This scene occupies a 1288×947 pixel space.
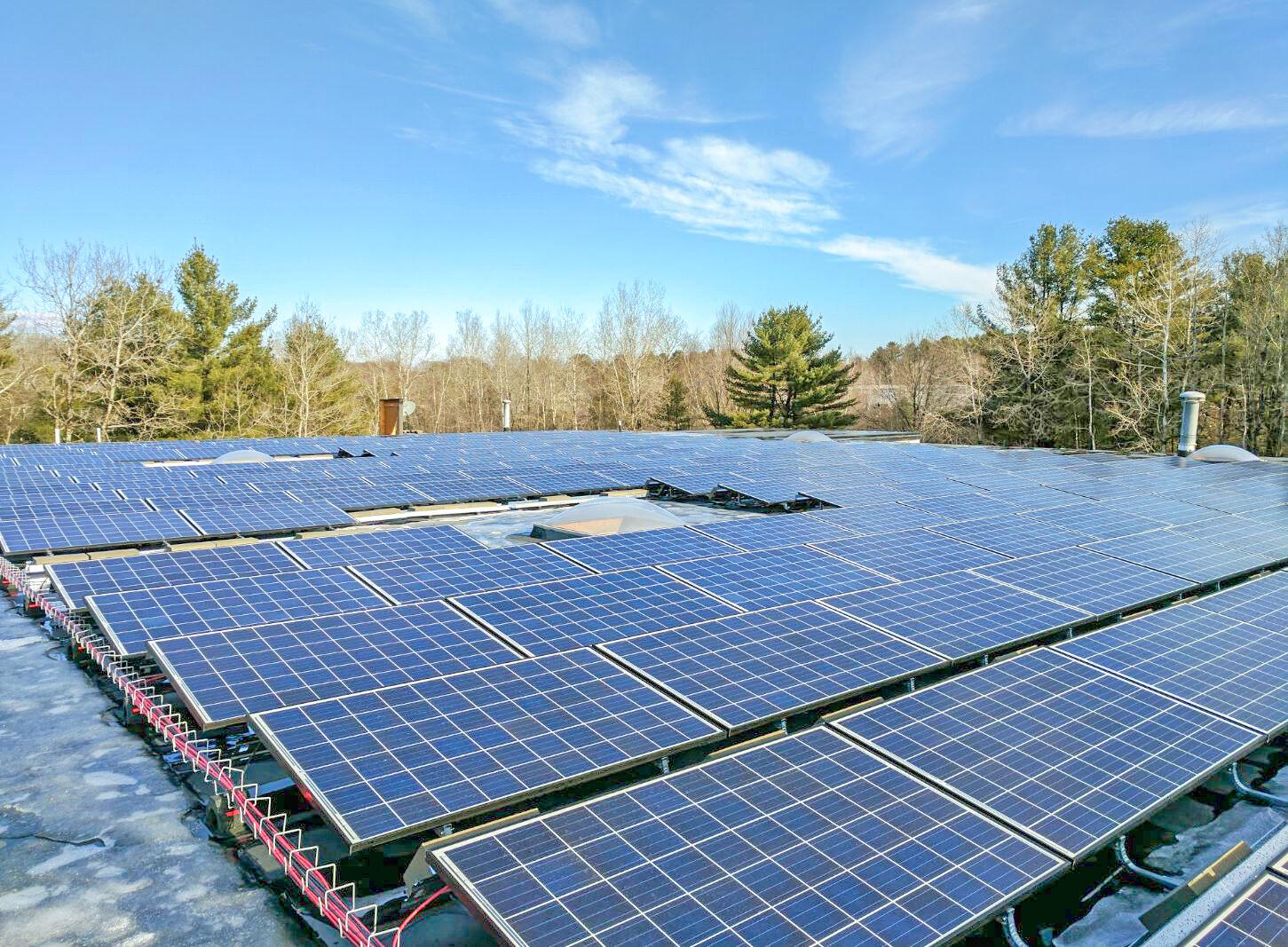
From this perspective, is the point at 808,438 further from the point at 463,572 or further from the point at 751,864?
the point at 751,864

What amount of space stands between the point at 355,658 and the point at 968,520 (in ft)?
45.6

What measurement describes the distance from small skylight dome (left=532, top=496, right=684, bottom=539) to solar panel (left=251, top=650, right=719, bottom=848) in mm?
8225

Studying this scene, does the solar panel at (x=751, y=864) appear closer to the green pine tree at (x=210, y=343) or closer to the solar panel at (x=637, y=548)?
the solar panel at (x=637, y=548)

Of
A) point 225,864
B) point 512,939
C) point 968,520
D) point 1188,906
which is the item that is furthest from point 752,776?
point 968,520

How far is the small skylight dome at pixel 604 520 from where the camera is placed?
16312 millimetres

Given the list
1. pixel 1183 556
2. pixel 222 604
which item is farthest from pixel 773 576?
pixel 1183 556

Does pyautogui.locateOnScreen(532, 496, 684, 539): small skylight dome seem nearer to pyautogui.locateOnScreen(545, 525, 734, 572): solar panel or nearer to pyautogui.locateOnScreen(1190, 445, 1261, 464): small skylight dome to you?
pyautogui.locateOnScreen(545, 525, 734, 572): solar panel

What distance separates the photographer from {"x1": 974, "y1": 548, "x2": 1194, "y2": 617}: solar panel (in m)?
11.6

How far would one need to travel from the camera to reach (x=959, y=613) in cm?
1055

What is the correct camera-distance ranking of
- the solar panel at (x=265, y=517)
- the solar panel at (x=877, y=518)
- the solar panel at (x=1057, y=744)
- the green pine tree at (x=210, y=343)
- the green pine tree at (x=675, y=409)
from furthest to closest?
the green pine tree at (x=675, y=409), the green pine tree at (x=210, y=343), the solar panel at (x=877, y=518), the solar panel at (x=265, y=517), the solar panel at (x=1057, y=744)

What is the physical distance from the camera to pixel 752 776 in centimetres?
622

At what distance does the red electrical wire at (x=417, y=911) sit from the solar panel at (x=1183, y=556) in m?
13.4

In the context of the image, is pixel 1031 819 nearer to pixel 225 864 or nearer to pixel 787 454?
pixel 225 864

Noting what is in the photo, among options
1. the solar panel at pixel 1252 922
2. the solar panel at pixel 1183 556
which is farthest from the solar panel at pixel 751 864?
the solar panel at pixel 1183 556
